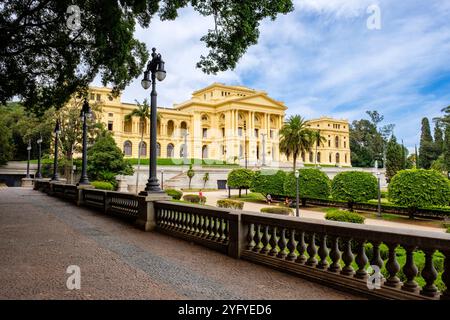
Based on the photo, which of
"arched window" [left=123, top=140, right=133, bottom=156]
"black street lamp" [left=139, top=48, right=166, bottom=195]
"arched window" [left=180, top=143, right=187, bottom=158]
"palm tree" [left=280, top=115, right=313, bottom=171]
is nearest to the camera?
"black street lamp" [left=139, top=48, right=166, bottom=195]

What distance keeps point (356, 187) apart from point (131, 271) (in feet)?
91.2

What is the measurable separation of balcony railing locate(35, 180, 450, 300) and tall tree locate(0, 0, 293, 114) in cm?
578

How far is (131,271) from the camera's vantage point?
5680 millimetres

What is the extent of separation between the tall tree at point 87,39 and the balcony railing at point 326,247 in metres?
5.78

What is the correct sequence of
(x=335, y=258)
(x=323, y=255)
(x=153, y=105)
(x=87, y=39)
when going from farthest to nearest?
1. (x=87, y=39)
2. (x=153, y=105)
3. (x=323, y=255)
4. (x=335, y=258)

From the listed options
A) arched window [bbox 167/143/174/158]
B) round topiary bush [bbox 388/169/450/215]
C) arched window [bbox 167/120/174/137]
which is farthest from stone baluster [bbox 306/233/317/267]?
arched window [bbox 167/120/174/137]

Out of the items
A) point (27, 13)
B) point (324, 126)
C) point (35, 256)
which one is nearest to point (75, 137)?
point (27, 13)

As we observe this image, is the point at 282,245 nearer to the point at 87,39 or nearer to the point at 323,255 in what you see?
the point at 323,255

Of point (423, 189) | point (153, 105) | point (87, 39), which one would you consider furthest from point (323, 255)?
Result: point (423, 189)

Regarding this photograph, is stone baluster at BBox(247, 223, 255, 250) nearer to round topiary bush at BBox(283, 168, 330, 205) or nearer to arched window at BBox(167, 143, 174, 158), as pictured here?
round topiary bush at BBox(283, 168, 330, 205)

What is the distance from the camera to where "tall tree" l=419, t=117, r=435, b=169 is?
8150 cm

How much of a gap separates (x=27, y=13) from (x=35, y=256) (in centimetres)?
924

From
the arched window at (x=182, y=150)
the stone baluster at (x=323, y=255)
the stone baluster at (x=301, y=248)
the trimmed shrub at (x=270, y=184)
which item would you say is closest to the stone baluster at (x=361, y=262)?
the stone baluster at (x=323, y=255)
